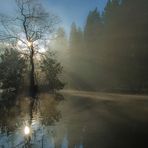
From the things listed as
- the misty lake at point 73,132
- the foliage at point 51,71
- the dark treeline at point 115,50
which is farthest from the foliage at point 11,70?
the misty lake at point 73,132

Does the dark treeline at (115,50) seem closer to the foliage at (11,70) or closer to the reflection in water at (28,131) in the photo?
the foliage at (11,70)

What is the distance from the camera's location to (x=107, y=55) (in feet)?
192

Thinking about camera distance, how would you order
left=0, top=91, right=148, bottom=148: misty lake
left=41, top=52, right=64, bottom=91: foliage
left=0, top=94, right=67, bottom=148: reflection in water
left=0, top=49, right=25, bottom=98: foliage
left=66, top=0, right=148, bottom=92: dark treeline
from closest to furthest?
1. left=0, top=94, right=67, bottom=148: reflection in water
2. left=0, top=91, right=148, bottom=148: misty lake
3. left=0, top=49, right=25, bottom=98: foliage
4. left=41, top=52, right=64, bottom=91: foliage
5. left=66, top=0, right=148, bottom=92: dark treeline

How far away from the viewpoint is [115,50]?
5603 cm

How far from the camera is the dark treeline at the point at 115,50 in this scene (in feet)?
169

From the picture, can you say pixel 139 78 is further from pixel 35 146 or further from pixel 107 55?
pixel 35 146

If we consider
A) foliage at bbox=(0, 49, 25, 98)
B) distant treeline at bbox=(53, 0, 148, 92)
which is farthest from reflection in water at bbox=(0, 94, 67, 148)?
distant treeline at bbox=(53, 0, 148, 92)

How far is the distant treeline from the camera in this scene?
5141 centimetres

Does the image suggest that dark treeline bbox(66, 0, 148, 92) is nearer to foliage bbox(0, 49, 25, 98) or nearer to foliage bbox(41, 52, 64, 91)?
foliage bbox(41, 52, 64, 91)

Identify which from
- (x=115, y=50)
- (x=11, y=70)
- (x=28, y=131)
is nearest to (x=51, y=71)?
(x=11, y=70)

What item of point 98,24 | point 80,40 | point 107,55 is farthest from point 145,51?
point 80,40

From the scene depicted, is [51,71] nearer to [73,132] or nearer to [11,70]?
[11,70]

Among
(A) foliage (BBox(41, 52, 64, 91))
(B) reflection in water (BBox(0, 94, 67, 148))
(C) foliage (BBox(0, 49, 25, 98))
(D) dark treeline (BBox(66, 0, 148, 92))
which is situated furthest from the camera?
(D) dark treeline (BBox(66, 0, 148, 92))

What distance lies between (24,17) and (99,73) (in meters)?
27.3
